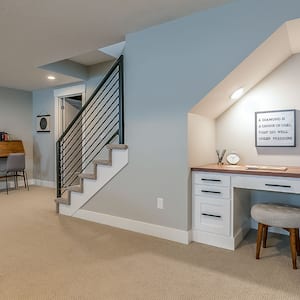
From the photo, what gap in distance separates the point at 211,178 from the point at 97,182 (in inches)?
60.9

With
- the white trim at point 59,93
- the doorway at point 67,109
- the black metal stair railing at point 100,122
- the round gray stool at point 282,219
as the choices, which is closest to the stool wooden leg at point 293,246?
the round gray stool at point 282,219

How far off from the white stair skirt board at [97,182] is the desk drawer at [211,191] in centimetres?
95

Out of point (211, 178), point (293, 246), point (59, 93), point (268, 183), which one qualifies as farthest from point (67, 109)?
point (293, 246)

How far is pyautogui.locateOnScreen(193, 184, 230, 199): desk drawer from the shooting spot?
8.35 feet

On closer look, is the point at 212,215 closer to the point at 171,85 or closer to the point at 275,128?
the point at 275,128

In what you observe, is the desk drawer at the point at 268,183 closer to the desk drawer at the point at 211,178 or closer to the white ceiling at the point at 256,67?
the desk drawer at the point at 211,178

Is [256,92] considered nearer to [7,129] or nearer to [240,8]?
[240,8]

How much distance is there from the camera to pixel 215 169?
8.47ft

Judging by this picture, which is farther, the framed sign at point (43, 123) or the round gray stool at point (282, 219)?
the framed sign at point (43, 123)

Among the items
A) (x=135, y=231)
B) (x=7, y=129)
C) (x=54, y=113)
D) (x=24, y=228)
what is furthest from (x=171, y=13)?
(x=7, y=129)

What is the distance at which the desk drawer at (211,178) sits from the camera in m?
2.55

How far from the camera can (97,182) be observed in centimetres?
338

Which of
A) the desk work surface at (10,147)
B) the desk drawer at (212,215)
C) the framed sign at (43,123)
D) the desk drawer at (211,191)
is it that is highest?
the framed sign at (43,123)

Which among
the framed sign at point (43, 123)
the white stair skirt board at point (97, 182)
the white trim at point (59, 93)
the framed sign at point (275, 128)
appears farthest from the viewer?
the framed sign at point (43, 123)
